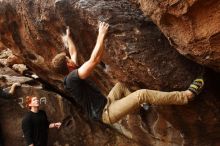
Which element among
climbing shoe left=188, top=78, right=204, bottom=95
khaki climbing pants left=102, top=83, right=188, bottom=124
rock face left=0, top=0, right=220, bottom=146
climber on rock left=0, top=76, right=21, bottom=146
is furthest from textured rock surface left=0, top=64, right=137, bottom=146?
climbing shoe left=188, top=78, right=204, bottom=95

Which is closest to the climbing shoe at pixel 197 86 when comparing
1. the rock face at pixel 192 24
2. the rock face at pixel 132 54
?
the rock face at pixel 132 54

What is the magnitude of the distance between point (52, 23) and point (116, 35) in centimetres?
173

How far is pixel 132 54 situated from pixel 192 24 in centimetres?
127

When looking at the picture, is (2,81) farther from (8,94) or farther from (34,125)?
(34,125)

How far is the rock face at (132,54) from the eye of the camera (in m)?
6.36

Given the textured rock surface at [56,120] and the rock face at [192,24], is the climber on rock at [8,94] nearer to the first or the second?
the textured rock surface at [56,120]

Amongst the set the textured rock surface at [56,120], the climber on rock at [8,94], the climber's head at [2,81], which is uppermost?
the climber's head at [2,81]

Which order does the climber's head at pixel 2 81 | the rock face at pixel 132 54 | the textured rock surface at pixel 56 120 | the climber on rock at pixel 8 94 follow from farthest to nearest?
the climber's head at pixel 2 81, the textured rock surface at pixel 56 120, the climber on rock at pixel 8 94, the rock face at pixel 132 54

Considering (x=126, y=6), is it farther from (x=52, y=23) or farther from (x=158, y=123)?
(x=158, y=123)

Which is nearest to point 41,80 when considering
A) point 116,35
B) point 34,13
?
point 34,13

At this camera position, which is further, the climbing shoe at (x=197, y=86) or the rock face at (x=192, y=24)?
the climbing shoe at (x=197, y=86)

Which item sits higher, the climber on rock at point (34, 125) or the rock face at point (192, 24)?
the rock face at point (192, 24)

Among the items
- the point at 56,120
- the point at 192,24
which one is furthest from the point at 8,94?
the point at 192,24

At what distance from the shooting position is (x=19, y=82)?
11.4 metres
